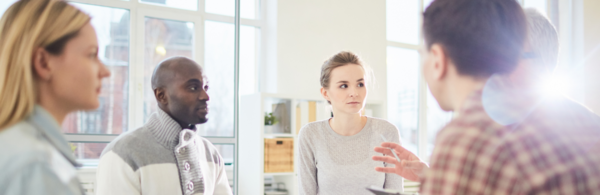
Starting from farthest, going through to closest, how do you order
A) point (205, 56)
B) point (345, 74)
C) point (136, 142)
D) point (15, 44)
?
point (205, 56) → point (345, 74) → point (136, 142) → point (15, 44)

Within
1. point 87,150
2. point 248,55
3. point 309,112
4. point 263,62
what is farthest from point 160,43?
point 309,112

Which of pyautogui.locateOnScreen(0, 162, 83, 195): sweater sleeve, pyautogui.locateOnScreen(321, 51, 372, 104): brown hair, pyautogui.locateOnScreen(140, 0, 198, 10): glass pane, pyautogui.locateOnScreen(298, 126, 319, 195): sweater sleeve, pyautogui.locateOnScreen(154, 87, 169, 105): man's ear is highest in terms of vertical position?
pyautogui.locateOnScreen(140, 0, 198, 10): glass pane

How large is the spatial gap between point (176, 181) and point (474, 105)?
1.03 m

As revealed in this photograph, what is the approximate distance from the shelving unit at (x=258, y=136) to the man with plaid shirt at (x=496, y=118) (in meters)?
3.13

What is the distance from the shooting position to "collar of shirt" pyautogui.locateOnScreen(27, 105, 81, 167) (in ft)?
2.22

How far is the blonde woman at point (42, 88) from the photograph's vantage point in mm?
605

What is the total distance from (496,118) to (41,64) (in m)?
0.76

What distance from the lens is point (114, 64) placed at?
4.13 meters

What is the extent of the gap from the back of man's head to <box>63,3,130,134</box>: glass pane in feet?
12.8

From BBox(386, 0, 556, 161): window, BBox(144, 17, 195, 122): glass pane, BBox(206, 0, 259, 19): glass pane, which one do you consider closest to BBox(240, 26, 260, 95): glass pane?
BBox(206, 0, 259, 19): glass pane

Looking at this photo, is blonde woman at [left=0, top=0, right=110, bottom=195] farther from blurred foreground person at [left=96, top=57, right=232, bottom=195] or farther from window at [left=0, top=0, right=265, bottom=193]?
window at [left=0, top=0, right=265, bottom=193]

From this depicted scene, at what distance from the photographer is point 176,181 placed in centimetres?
139

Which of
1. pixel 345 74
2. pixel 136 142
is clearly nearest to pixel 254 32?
pixel 345 74

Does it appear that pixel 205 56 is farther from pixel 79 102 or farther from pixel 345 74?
pixel 79 102
